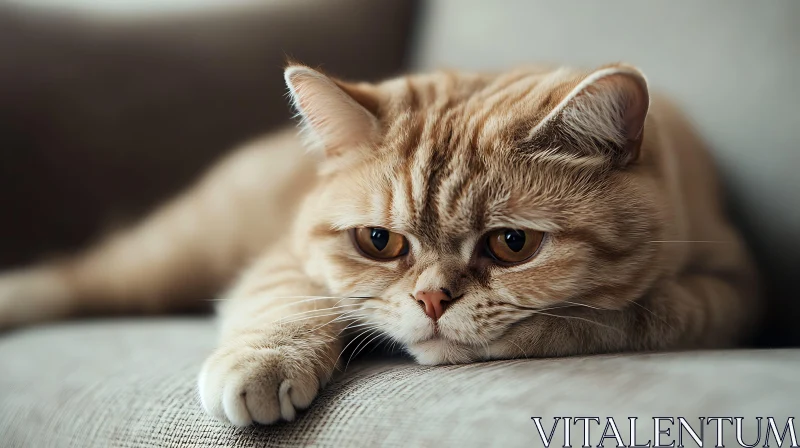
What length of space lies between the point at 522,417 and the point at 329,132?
0.67 m

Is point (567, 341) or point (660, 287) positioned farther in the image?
point (660, 287)

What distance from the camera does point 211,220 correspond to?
1.88 m

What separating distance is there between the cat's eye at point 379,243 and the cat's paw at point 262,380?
191mm

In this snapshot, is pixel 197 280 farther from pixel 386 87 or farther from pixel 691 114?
pixel 691 114

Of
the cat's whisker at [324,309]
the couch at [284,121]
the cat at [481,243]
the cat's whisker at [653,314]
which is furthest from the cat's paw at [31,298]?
the cat's whisker at [653,314]

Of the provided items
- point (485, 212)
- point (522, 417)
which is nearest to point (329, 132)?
point (485, 212)

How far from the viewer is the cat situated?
0.96 metres

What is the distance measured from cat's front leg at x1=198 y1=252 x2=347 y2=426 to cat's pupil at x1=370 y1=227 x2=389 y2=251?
118 millimetres

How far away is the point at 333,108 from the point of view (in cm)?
115

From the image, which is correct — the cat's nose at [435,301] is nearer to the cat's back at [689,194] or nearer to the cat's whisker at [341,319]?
the cat's whisker at [341,319]

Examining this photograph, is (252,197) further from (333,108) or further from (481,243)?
(481,243)

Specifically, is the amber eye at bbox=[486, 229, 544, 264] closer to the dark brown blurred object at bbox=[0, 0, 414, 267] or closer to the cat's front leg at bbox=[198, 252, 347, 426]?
the cat's front leg at bbox=[198, 252, 347, 426]

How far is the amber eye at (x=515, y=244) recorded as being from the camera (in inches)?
39.3

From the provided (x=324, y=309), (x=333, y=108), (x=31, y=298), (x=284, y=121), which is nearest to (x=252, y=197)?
(x=284, y=121)
